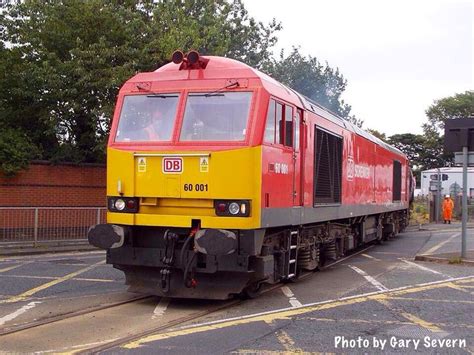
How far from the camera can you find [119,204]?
26.2ft

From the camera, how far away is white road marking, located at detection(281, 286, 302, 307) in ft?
26.6

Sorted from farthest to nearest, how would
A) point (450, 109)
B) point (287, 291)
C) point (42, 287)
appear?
point (450, 109) < point (42, 287) < point (287, 291)

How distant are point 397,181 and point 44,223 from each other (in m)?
12.0

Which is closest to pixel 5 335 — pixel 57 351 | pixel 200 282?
pixel 57 351

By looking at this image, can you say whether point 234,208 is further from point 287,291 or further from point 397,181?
point 397,181

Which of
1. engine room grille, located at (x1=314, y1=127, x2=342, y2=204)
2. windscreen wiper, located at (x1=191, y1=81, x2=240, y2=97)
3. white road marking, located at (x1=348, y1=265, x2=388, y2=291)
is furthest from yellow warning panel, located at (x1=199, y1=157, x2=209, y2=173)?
white road marking, located at (x1=348, y1=265, x2=388, y2=291)

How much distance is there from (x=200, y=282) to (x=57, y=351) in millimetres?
2531

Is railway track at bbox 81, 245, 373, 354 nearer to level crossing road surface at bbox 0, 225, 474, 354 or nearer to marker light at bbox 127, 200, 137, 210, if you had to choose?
level crossing road surface at bbox 0, 225, 474, 354

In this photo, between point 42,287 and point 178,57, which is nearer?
point 178,57

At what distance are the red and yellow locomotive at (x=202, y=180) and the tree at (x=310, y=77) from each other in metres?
16.4

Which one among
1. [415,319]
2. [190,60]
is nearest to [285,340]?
[415,319]

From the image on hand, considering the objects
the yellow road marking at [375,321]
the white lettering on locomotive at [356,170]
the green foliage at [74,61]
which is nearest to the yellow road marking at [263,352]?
the yellow road marking at [375,321]

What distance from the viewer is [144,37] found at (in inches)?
752

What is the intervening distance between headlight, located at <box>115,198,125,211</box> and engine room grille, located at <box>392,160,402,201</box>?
520 inches
